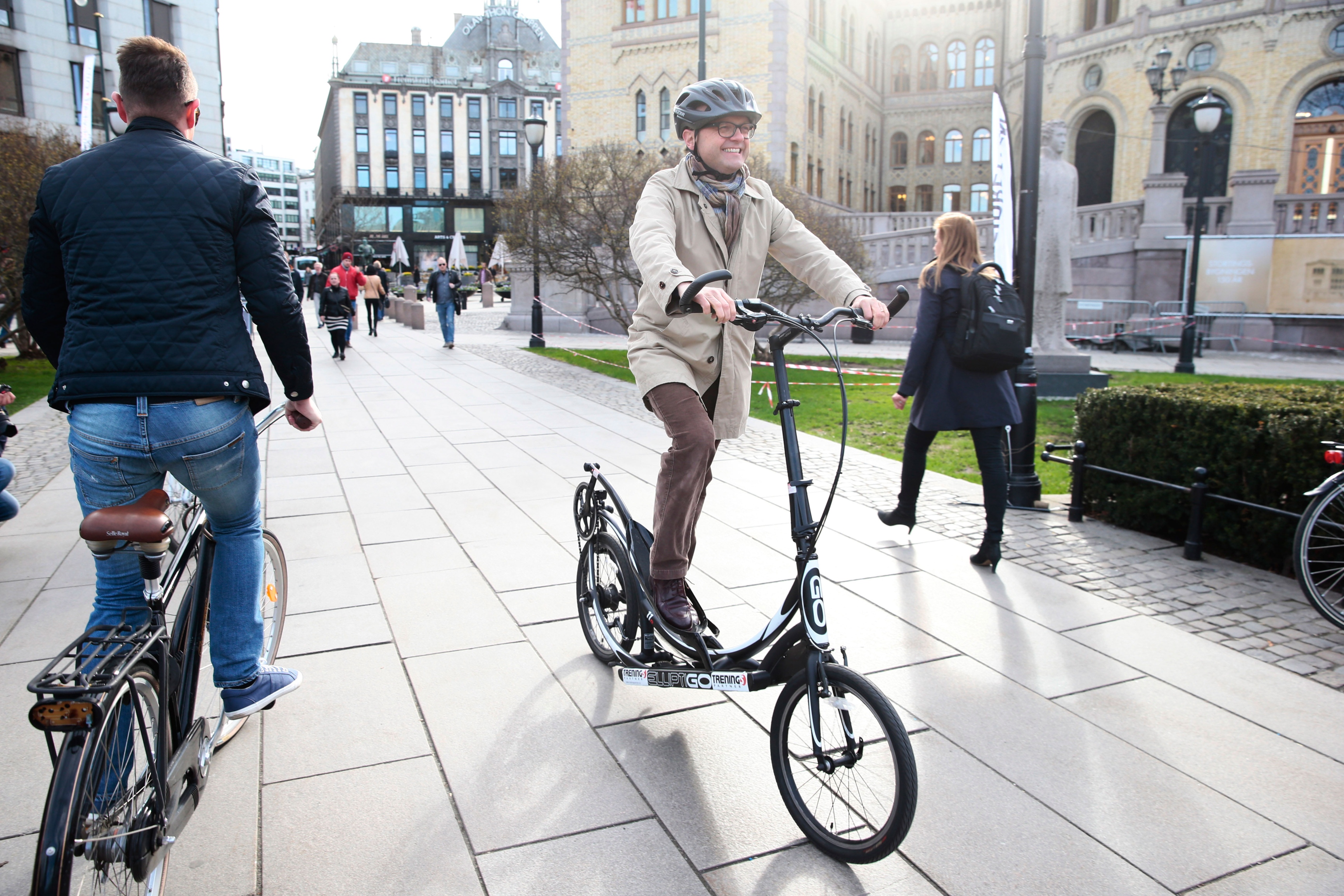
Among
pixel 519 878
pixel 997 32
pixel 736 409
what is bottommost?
pixel 519 878

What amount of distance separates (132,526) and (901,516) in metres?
4.42

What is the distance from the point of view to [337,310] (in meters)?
16.6

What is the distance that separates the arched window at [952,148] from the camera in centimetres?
5344

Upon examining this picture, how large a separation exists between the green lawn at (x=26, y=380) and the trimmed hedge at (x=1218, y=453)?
11.0m

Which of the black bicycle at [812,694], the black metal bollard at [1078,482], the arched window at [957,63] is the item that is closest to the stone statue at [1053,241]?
the black metal bollard at [1078,482]

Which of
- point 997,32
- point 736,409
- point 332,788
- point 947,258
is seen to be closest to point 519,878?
point 332,788

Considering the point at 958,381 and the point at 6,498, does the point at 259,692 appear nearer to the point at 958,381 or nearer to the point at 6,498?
the point at 6,498

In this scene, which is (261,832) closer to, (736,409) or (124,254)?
(124,254)

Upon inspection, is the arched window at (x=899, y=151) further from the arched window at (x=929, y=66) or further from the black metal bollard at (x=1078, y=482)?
the black metal bollard at (x=1078, y=482)

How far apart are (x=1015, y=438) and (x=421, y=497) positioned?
4.34m

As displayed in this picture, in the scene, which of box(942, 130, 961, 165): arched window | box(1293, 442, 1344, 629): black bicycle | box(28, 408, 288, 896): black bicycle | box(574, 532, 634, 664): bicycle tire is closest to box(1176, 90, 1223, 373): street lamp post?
box(1293, 442, 1344, 629): black bicycle

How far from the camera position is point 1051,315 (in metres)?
14.0

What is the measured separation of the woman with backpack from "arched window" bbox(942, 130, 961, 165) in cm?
5270

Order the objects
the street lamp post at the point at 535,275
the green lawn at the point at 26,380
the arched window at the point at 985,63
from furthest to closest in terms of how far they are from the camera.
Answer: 1. the arched window at the point at 985,63
2. the street lamp post at the point at 535,275
3. the green lawn at the point at 26,380
